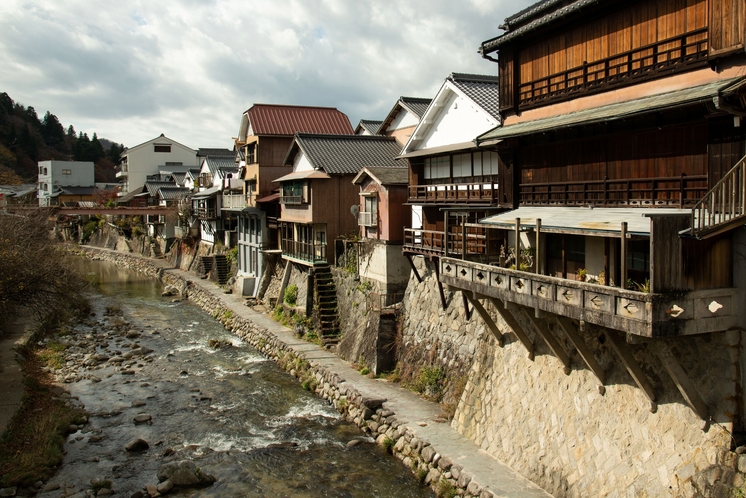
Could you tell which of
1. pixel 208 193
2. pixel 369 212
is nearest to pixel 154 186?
pixel 208 193

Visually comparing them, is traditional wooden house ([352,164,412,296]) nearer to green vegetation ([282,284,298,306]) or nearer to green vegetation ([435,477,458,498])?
green vegetation ([282,284,298,306])

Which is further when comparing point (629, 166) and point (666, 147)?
point (629, 166)

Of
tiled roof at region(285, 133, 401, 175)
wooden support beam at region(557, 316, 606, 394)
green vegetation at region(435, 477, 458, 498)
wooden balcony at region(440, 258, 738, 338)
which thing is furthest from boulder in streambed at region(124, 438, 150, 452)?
tiled roof at region(285, 133, 401, 175)

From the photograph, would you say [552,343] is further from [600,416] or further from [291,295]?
[291,295]

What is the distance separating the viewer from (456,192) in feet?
69.1

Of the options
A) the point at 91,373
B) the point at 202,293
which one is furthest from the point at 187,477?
the point at 202,293

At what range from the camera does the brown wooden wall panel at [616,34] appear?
12322 millimetres

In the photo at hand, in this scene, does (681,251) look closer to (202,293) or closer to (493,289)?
(493,289)

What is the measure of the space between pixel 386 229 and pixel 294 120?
19965 millimetres

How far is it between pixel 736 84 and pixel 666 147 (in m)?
2.61

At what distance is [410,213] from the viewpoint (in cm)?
2605

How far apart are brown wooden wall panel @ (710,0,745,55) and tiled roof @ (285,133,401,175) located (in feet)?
70.6

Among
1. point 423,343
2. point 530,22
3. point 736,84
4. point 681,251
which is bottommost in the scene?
point 423,343

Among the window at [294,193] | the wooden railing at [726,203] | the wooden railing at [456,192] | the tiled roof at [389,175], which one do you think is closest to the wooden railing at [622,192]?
the wooden railing at [726,203]
